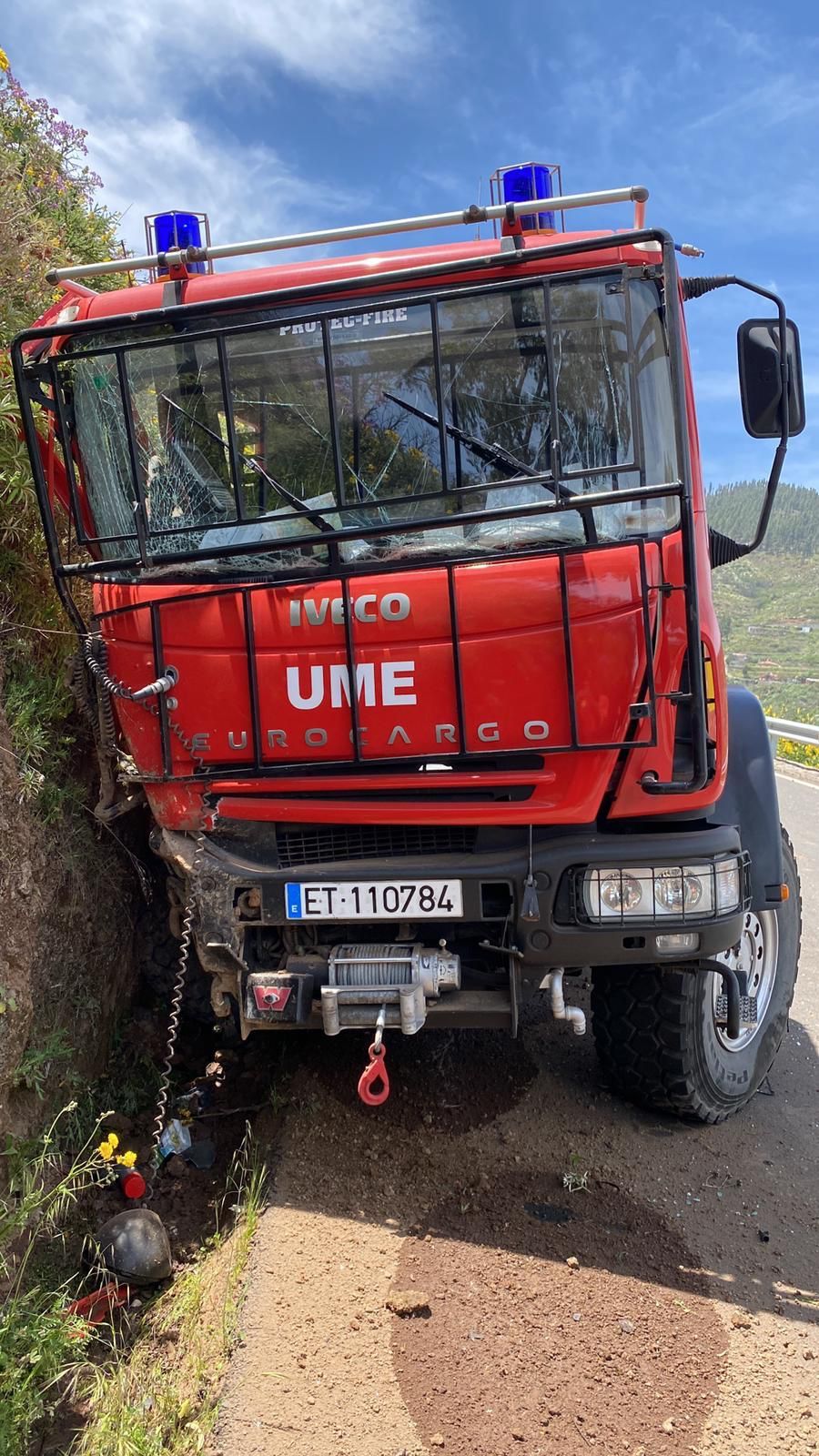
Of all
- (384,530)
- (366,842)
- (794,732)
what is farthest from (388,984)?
(794,732)

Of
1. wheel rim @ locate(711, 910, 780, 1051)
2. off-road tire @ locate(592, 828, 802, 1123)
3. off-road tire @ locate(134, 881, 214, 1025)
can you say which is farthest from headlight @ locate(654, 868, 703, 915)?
off-road tire @ locate(134, 881, 214, 1025)

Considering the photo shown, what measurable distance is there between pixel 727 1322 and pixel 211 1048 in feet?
8.28

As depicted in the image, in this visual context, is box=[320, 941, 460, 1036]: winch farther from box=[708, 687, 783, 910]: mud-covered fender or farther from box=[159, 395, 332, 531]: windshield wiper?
box=[159, 395, 332, 531]: windshield wiper

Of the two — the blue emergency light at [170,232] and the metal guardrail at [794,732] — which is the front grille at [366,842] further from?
the metal guardrail at [794,732]

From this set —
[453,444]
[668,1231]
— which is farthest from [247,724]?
[668,1231]

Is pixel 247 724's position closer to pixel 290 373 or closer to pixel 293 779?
pixel 293 779

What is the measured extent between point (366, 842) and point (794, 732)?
45.5ft

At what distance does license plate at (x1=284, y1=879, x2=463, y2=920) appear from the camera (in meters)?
3.06

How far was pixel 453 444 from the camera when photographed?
3125 millimetres

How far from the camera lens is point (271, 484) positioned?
3.21 meters

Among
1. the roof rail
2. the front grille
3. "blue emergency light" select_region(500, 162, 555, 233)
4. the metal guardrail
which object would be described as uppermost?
"blue emergency light" select_region(500, 162, 555, 233)

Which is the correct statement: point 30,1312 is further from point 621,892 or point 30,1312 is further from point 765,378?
point 765,378

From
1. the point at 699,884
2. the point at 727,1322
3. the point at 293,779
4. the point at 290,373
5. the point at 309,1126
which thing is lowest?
the point at 727,1322

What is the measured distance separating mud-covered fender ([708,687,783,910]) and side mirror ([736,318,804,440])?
1.10 meters
